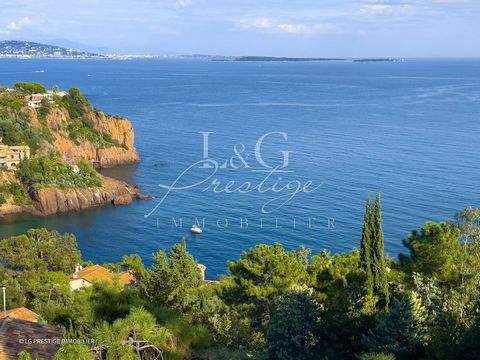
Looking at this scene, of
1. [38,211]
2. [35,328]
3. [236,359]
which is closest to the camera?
[35,328]

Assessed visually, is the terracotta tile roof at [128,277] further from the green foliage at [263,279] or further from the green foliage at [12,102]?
the green foliage at [12,102]

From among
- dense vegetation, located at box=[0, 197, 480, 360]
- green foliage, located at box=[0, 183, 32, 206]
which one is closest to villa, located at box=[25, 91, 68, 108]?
green foliage, located at box=[0, 183, 32, 206]

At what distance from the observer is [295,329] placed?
1118 centimetres

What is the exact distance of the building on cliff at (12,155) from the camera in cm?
4703

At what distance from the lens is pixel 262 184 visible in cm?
4750

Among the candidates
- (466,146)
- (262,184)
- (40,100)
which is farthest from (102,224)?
(466,146)

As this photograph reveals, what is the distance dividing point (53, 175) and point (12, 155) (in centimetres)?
394

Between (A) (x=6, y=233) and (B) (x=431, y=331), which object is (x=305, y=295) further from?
(A) (x=6, y=233)

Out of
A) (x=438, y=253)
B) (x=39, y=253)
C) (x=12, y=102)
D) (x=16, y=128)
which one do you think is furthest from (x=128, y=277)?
(x=12, y=102)

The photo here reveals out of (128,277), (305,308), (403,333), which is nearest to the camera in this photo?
(403,333)

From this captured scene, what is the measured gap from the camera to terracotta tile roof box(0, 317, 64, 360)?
288 inches

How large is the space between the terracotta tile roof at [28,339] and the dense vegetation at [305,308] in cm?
35

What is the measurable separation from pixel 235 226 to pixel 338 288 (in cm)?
2422

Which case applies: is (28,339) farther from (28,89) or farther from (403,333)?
(28,89)
